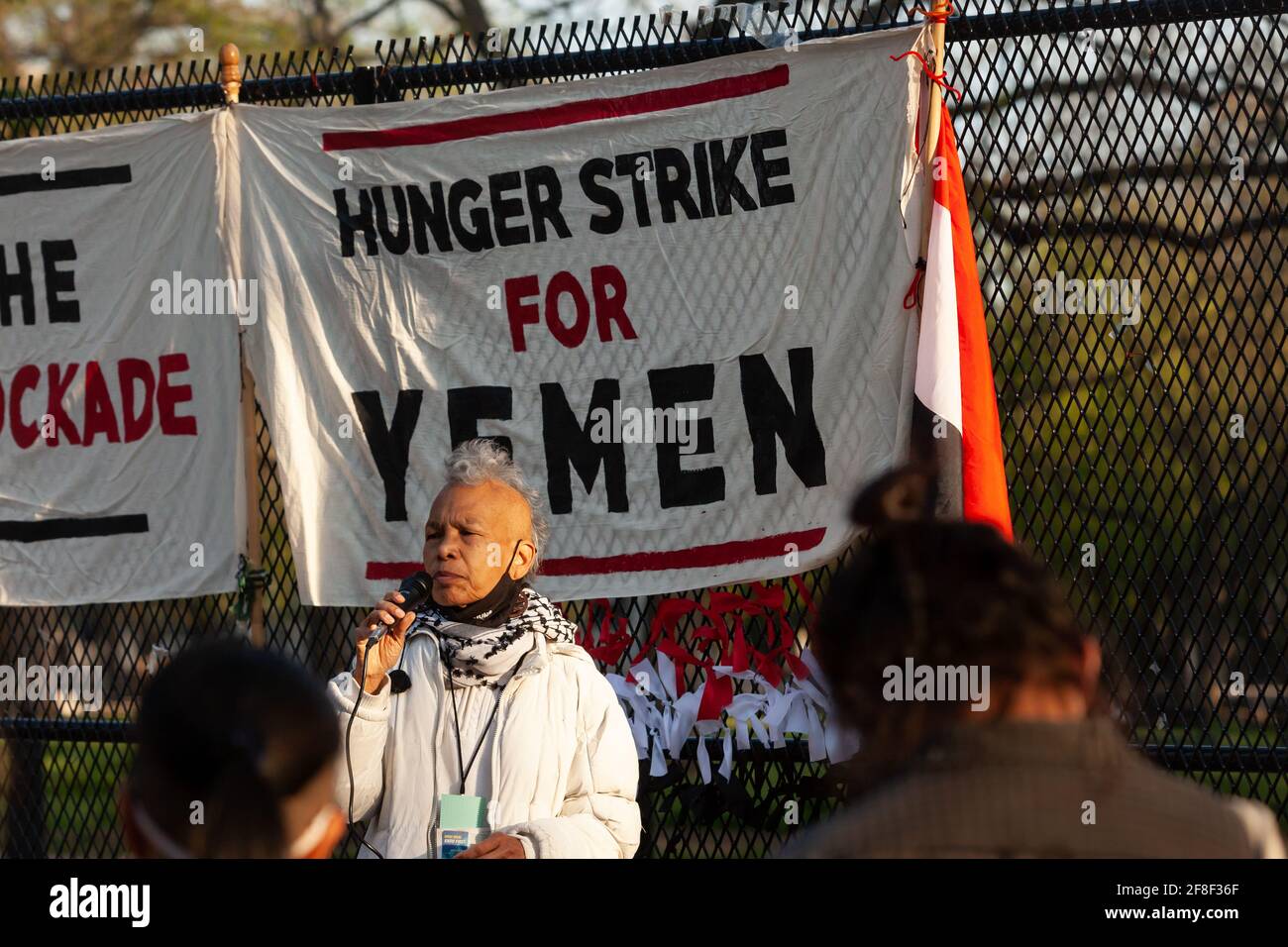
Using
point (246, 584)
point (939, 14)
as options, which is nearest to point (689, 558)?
point (246, 584)

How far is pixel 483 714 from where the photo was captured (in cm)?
372

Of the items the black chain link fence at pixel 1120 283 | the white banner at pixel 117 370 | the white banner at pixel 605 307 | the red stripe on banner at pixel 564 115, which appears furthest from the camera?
the white banner at pixel 117 370

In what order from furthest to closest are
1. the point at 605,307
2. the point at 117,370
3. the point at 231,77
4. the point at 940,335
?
the point at 117,370, the point at 231,77, the point at 605,307, the point at 940,335

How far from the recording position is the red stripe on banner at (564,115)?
4203 millimetres

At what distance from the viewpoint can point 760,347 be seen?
4.14m

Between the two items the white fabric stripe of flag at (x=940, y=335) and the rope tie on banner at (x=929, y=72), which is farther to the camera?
the rope tie on banner at (x=929, y=72)

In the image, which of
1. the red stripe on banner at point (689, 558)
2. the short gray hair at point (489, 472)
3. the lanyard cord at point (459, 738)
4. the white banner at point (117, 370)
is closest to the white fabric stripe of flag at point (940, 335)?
the red stripe on banner at point (689, 558)

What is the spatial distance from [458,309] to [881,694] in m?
2.96

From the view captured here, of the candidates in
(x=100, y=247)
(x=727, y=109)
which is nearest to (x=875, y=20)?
(x=727, y=109)

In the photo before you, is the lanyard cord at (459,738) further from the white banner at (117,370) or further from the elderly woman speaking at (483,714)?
the white banner at (117,370)

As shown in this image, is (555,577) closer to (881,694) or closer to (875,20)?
(875,20)

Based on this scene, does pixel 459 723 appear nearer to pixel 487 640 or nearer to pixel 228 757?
pixel 487 640

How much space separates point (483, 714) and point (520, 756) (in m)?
0.15

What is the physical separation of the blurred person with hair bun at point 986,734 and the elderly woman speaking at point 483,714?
6.26ft
